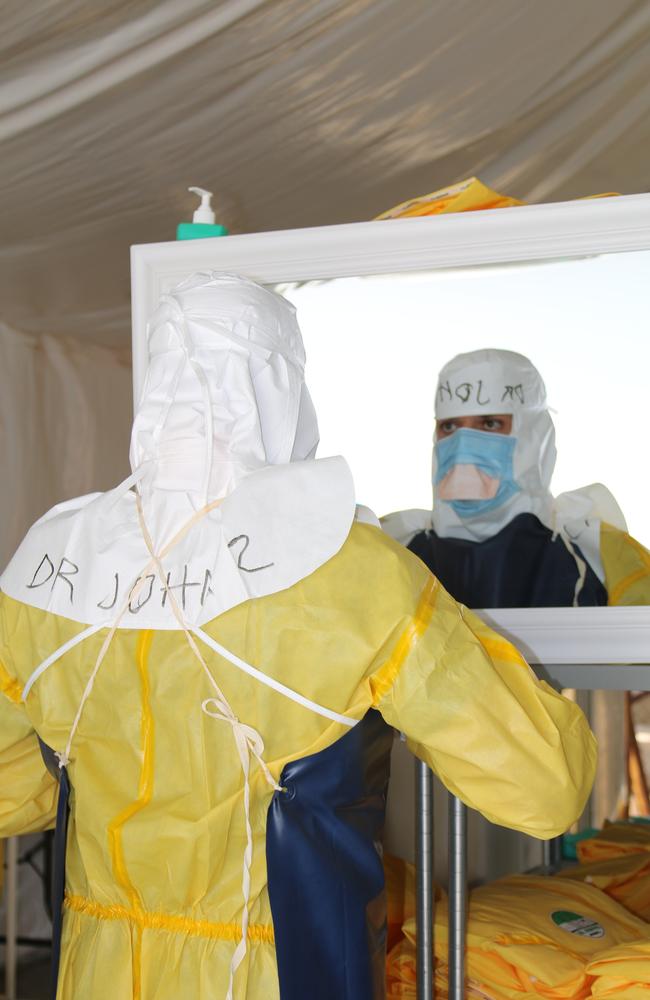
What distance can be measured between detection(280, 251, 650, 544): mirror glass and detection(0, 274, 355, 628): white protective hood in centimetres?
37

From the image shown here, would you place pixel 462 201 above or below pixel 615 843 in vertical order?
above

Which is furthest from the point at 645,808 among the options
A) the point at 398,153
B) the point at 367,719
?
the point at 367,719

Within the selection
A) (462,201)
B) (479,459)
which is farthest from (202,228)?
(479,459)

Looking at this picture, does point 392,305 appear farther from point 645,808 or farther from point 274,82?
point 645,808

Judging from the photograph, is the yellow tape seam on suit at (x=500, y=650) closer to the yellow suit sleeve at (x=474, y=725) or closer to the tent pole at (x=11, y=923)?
the yellow suit sleeve at (x=474, y=725)

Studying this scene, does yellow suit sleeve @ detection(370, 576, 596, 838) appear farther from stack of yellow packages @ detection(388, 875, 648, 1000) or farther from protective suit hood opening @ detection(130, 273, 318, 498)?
stack of yellow packages @ detection(388, 875, 648, 1000)

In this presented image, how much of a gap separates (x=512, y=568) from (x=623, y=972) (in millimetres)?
560

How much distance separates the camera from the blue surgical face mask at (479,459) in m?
1.70

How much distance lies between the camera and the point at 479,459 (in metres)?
1.71

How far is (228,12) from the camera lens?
6.26 feet

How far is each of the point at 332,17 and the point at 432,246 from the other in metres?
0.60

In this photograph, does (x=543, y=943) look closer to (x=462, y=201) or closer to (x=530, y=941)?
(x=530, y=941)

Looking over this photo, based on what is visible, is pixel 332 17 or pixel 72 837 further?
pixel 332 17

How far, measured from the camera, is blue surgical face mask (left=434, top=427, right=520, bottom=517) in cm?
170
